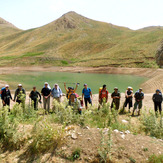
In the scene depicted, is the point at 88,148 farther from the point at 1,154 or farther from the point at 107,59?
the point at 107,59

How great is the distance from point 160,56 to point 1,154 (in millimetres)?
Answer: 45999

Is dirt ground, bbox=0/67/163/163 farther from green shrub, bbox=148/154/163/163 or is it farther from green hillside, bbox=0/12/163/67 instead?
green hillside, bbox=0/12/163/67

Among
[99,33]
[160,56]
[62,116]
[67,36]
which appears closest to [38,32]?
[67,36]

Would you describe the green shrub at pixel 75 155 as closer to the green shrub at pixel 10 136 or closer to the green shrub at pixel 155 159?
the green shrub at pixel 10 136

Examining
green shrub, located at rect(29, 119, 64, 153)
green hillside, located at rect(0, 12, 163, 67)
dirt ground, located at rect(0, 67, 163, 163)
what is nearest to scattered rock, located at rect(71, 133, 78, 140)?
dirt ground, located at rect(0, 67, 163, 163)

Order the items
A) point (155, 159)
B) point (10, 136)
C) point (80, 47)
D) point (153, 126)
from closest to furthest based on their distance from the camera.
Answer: point (155, 159), point (10, 136), point (153, 126), point (80, 47)

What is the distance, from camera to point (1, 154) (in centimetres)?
423

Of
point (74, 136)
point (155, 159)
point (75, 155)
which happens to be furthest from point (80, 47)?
point (155, 159)

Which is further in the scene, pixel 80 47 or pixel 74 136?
→ pixel 80 47

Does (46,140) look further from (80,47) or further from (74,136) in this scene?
(80,47)

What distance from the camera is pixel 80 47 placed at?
86.5m

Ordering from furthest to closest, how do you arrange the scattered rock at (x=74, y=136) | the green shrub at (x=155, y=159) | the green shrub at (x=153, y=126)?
the green shrub at (x=153, y=126) → the scattered rock at (x=74, y=136) → the green shrub at (x=155, y=159)

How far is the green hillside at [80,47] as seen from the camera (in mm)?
56662

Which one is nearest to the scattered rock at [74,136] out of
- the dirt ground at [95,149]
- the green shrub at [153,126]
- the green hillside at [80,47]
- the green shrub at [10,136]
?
the dirt ground at [95,149]
